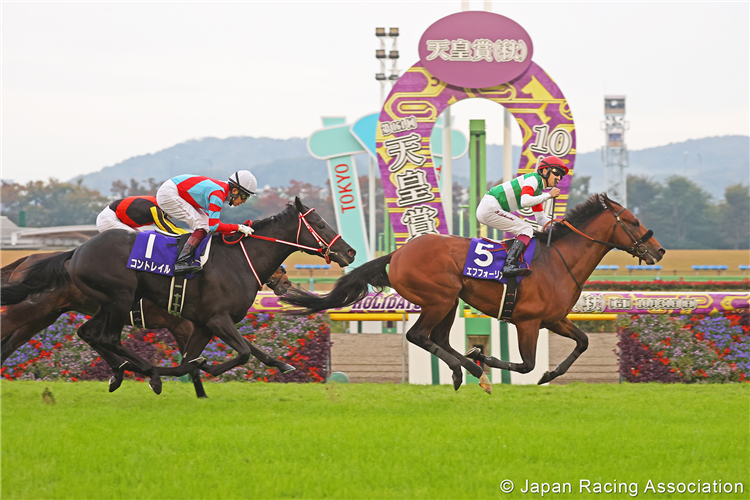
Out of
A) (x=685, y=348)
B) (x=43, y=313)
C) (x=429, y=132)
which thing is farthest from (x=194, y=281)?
(x=685, y=348)

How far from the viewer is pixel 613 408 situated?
5.84 metres

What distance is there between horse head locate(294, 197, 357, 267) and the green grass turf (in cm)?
117

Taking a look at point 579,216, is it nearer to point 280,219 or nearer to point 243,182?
point 280,219

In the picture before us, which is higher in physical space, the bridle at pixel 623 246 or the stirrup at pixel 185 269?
the bridle at pixel 623 246

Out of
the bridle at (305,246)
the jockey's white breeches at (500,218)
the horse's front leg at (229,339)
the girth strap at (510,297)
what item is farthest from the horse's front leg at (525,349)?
the horse's front leg at (229,339)

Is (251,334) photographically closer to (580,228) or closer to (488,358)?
(488,358)

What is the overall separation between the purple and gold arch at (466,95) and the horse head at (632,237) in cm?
206

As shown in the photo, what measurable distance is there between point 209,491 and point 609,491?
1914 mm

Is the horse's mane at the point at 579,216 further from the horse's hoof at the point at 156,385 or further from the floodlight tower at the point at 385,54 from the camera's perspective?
the floodlight tower at the point at 385,54

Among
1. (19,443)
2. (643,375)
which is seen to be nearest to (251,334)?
(19,443)

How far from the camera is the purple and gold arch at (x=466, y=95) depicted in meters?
8.10

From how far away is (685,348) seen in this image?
25.5 ft

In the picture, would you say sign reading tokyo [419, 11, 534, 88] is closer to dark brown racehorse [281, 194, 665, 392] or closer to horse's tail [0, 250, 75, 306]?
dark brown racehorse [281, 194, 665, 392]

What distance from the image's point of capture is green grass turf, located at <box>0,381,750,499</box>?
144 inches
